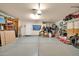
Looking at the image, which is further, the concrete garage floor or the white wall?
the white wall

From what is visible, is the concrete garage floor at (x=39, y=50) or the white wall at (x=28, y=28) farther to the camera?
the white wall at (x=28, y=28)

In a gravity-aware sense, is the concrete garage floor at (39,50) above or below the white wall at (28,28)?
below

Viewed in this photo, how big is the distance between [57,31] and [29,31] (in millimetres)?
3565

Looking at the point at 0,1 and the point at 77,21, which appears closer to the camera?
the point at 0,1

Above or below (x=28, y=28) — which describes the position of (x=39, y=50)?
below

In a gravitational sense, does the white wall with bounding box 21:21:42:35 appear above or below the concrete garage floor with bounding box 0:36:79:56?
above

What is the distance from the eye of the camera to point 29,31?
15.1m

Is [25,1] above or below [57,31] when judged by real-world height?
above

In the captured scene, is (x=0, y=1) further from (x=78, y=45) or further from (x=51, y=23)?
(x=51, y=23)

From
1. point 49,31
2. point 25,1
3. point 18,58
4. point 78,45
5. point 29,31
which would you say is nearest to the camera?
point 18,58

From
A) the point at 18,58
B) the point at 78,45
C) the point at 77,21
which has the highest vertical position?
the point at 77,21

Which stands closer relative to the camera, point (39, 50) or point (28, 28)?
point (39, 50)

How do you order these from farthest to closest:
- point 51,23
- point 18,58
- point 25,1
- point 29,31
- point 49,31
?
point 51,23 → point 29,31 → point 49,31 → point 25,1 → point 18,58

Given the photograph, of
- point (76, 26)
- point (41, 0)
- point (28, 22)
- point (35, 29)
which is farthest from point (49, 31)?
point (41, 0)
